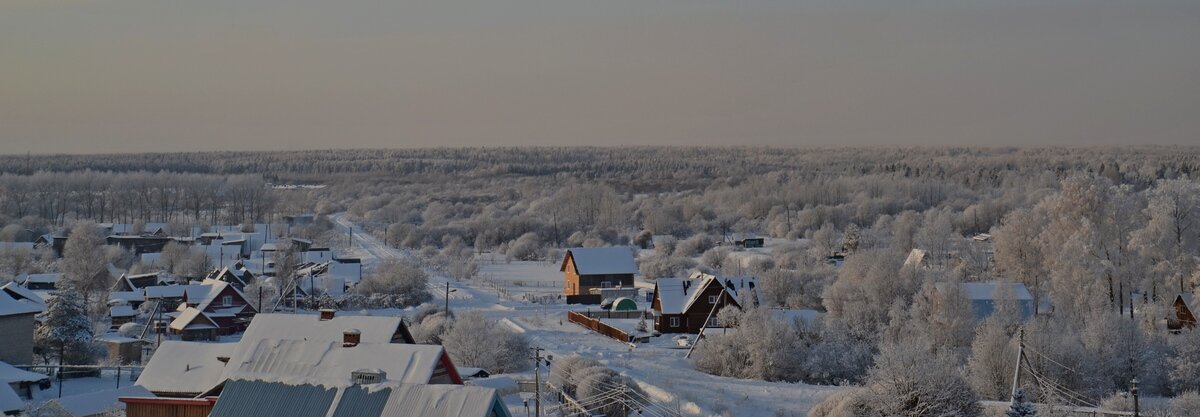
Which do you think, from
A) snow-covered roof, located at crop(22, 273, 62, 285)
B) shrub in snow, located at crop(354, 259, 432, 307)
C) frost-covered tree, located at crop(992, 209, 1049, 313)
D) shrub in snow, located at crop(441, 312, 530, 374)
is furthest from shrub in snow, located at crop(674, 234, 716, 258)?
shrub in snow, located at crop(441, 312, 530, 374)

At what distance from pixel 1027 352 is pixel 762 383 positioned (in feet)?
21.1

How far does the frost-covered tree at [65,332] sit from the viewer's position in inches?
1262

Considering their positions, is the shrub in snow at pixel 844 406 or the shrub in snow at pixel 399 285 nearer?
the shrub in snow at pixel 844 406

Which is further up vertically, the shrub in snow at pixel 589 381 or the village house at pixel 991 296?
the village house at pixel 991 296

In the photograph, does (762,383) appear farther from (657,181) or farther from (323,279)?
(657,181)

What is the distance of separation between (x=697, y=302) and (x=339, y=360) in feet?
76.1

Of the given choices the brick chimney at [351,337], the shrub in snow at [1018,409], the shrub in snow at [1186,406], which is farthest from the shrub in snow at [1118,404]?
the brick chimney at [351,337]

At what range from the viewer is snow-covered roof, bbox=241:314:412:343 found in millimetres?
18906

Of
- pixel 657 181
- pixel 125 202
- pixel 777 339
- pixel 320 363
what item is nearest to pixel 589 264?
pixel 777 339

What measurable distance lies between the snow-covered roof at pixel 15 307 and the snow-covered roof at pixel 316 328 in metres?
14.4

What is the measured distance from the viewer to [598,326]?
1528 inches

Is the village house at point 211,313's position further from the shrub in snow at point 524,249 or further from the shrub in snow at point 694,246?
the shrub in snow at point 694,246

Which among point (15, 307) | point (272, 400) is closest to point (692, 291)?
point (15, 307)

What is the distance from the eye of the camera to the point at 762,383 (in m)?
29.5
